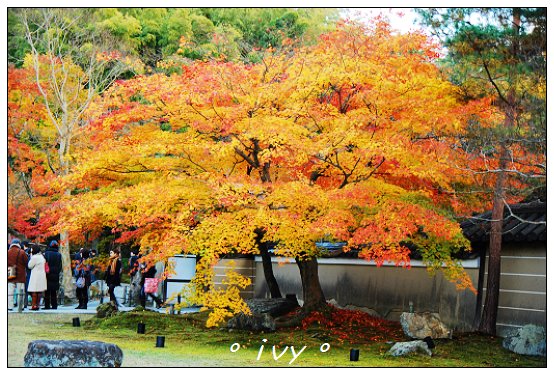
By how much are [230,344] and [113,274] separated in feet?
9.75

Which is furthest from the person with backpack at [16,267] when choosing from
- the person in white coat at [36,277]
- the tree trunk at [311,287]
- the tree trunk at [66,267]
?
the tree trunk at [311,287]

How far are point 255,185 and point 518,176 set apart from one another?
3837 millimetres

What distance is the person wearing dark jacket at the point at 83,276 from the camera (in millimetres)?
13852

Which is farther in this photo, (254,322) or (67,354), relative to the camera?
(254,322)

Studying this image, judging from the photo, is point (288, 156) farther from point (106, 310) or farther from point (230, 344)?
point (106, 310)

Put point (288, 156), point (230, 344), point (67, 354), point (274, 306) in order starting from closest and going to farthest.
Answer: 1. point (67, 354)
2. point (288, 156)
3. point (230, 344)
4. point (274, 306)

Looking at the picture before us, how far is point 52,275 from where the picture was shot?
1343cm

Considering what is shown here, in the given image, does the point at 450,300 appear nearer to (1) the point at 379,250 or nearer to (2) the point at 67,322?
(1) the point at 379,250

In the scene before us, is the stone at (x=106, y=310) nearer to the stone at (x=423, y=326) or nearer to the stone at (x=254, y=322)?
the stone at (x=254, y=322)

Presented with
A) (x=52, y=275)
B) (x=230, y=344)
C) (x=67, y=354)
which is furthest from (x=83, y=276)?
(x=67, y=354)

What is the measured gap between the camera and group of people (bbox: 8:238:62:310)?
12398 mm

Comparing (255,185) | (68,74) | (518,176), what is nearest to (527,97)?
(518,176)

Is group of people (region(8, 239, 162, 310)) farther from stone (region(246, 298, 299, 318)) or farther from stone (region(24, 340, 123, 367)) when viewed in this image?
stone (region(24, 340, 123, 367))

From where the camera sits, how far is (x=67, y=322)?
44.9ft
